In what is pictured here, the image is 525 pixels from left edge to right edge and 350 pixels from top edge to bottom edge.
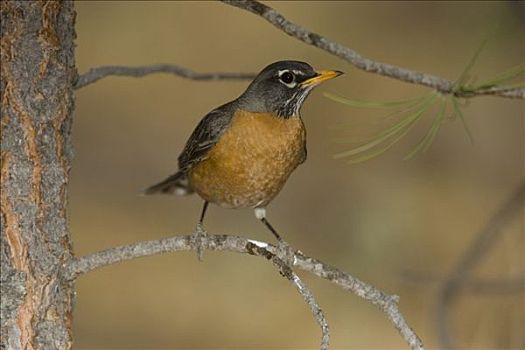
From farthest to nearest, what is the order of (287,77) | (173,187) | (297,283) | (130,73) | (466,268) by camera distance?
(466,268)
(173,187)
(287,77)
(130,73)
(297,283)

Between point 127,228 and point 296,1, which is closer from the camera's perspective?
point 127,228

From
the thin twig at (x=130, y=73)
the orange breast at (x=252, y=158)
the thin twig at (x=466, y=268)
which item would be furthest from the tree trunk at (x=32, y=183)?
the thin twig at (x=466, y=268)

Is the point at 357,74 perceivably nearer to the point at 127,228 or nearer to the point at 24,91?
the point at 127,228

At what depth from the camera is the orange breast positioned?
2412 mm

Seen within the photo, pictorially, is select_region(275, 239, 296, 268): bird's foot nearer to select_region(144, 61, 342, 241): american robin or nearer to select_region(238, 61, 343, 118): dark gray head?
select_region(144, 61, 342, 241): american robin

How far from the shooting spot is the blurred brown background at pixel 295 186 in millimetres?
4375

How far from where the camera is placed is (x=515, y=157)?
5219 millimetres

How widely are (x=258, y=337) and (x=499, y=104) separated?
203cm

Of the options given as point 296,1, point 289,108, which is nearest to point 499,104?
point 296,1

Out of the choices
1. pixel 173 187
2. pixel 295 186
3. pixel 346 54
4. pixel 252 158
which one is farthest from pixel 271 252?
pixel 295 186

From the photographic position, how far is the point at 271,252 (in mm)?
1860

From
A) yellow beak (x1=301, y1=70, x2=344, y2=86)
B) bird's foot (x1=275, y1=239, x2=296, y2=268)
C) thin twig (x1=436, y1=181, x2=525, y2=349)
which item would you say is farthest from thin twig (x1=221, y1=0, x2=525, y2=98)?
thin twig (x1=436, y1=181, x2=525, y2=349)

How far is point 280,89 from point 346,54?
0.47m

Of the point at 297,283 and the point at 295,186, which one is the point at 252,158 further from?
the point at 295,186
